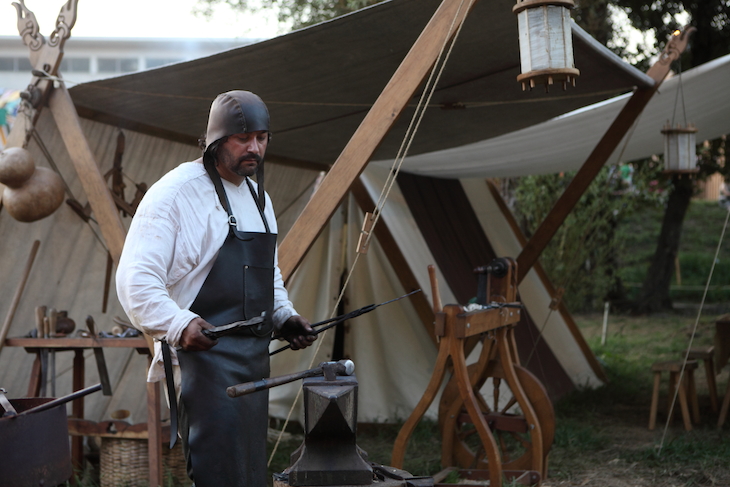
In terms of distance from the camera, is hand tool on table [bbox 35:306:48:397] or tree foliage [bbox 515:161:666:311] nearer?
hand tool on table [bbox 35:306:48:397]

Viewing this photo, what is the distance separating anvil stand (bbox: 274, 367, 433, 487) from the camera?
1613 mm

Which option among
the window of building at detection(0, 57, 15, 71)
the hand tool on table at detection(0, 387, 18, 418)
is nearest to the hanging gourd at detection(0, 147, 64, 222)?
the hand tool on table at detection(0, 387, 18, 418)

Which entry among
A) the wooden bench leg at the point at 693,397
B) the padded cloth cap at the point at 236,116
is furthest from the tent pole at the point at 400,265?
the padded cloth cap at the point at 236,116

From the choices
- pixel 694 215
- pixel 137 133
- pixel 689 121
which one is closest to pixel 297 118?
pixel 137 133

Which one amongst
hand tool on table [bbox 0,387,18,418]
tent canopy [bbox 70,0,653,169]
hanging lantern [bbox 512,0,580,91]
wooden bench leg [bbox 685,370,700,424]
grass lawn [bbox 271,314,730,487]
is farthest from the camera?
wooden bench leg [bbox 685,370,700,424]

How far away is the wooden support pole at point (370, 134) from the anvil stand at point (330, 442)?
988 mm

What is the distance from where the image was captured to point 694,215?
15828 mm

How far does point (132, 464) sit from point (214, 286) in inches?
72.1

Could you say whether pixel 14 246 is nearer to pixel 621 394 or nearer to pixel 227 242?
pixel 227 242

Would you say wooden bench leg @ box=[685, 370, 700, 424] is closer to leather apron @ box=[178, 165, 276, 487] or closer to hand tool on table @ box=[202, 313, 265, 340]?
leather apron @ box=[178, 165, 276, 487]

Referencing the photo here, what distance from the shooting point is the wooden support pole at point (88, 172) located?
10.1 feet

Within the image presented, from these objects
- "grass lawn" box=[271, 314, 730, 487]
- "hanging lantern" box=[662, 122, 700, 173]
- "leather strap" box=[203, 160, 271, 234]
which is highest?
"hanging lantern" box=[662, 122, 700, 173]

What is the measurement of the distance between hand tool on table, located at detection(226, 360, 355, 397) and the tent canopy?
1.55 metres

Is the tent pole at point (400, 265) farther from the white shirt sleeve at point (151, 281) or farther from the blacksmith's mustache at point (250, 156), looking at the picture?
the white shirt sleeve at point (151, 281)
